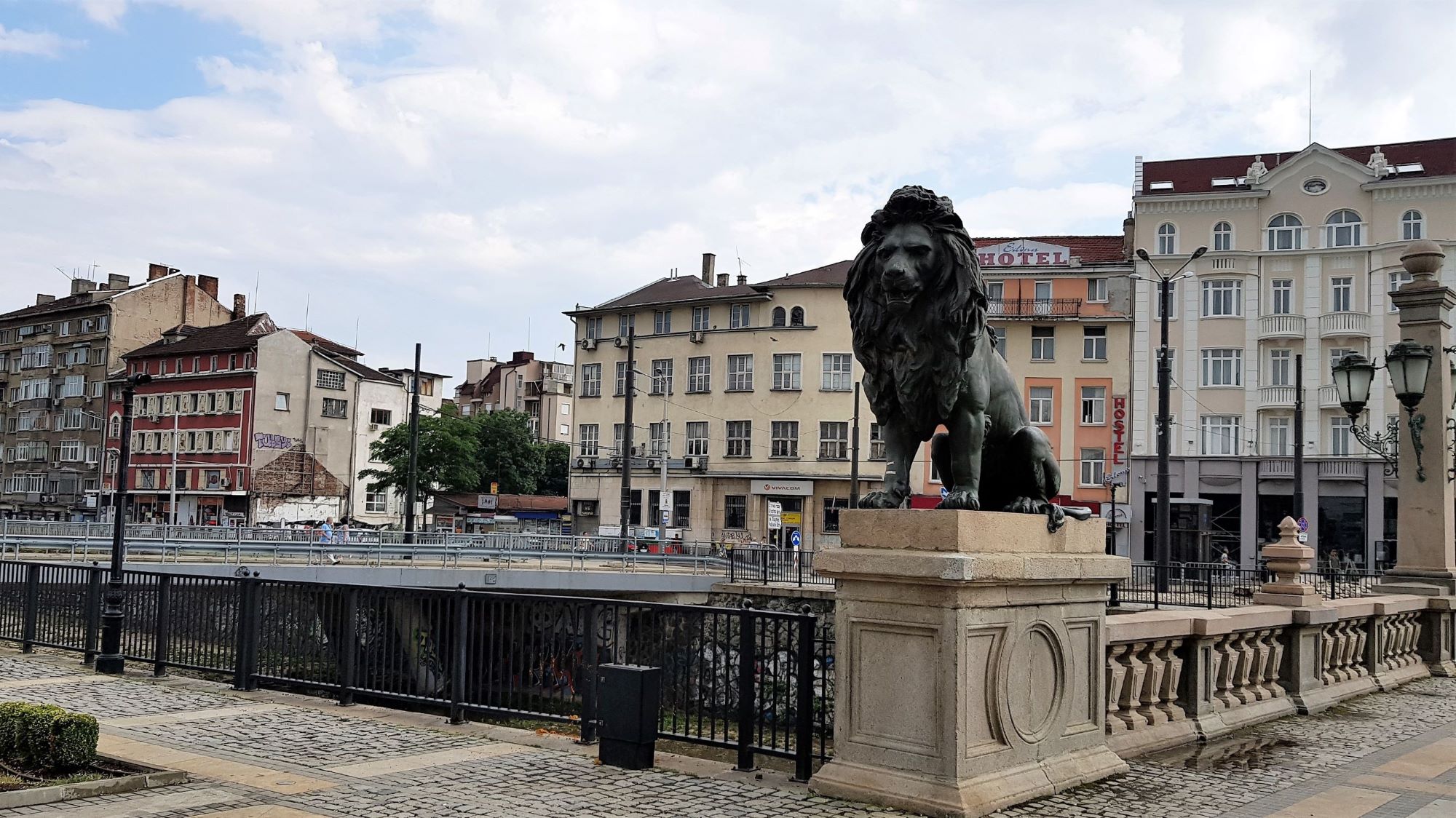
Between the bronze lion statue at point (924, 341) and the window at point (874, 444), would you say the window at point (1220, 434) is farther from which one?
the bronze lion statue at point (924, 341)

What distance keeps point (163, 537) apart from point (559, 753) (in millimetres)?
31731

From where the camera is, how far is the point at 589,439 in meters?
69.4

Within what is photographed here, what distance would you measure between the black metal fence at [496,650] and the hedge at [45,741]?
10.9 ft

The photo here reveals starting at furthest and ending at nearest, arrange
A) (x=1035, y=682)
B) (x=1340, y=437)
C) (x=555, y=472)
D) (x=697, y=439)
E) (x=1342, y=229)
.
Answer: (x=555, y=472)
(x=697, y=439)
(x=1342, y=229)
(x=1340, y=437)
(x=1035, y=682)

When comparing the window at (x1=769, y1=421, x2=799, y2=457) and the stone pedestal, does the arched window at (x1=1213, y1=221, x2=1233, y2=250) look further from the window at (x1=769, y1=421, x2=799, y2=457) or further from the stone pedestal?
the stone pedestal

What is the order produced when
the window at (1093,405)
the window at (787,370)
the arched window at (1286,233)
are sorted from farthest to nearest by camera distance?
the window at (787,370) → the window at (1093,405) → the arched window at (1286,233)

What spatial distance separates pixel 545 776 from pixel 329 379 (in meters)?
75.4

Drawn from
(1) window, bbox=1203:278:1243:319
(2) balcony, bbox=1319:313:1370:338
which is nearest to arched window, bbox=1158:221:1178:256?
(1) window, bbox=1203:278:1243:319

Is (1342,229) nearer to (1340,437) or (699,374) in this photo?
(1340,437)

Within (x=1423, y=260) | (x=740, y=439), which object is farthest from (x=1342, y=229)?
(x=1423, y=260)

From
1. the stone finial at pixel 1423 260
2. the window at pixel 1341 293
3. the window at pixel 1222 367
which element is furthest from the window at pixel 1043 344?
the stone finial at pixel 1423 260

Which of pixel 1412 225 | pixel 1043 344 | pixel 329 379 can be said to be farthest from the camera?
pixel 329 379

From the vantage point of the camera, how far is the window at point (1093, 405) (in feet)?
190

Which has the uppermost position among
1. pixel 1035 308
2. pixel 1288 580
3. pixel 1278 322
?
pixel 1035 308
